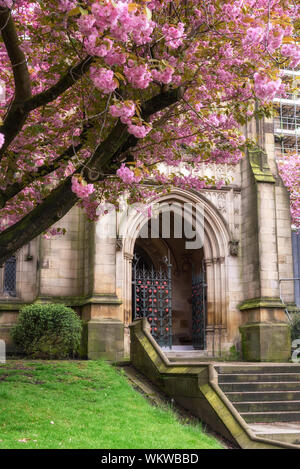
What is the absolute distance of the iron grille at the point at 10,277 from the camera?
1548 centimetres

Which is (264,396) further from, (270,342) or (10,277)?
(10,277)

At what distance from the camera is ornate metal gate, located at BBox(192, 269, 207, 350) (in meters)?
16.1

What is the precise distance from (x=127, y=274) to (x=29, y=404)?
6.49 meters

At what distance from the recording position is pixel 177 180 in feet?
35.4

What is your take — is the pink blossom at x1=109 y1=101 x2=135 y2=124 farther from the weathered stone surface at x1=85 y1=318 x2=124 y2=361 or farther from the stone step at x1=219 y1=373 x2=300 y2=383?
the weathered stone surface at x1=85 y1=318 x2=124 y2=361

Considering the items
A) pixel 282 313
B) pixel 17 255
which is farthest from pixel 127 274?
pixel 282 313

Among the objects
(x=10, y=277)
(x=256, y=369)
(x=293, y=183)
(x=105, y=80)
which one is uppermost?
(x=293, y=183)

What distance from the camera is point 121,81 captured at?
8.48 metres

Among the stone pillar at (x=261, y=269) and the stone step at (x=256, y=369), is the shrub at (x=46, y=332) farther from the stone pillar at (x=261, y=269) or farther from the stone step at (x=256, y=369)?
the stone pillar at (x=261, y=269)

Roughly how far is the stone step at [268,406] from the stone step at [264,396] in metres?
0.22

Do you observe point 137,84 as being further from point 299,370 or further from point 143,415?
point 299,370

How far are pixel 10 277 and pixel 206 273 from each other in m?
5.25

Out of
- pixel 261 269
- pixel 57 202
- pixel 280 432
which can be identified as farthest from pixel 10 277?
pixel 280 432

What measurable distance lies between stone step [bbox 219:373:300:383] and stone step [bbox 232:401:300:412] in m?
0.81
